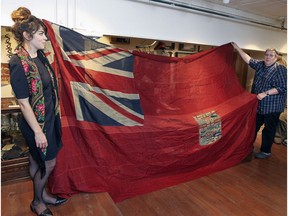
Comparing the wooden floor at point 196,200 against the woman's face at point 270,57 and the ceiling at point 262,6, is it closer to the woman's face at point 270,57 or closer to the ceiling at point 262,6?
the woman's face at point 270,57

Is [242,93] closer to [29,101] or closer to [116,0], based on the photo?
[116,0]

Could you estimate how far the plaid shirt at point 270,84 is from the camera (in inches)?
108

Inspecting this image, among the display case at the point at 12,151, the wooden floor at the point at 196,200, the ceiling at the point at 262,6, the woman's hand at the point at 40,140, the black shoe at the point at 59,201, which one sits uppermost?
the ceiling at the point at 262,6

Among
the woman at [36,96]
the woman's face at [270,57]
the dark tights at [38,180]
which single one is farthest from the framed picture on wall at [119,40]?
the dark tights at [38,180]

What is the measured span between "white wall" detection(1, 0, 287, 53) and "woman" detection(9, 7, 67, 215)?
0.60 metres

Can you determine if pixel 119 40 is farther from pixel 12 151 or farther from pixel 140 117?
pixel 12 151

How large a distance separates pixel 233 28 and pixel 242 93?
3.24 ft

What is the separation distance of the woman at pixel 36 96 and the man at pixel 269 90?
238 centimetres

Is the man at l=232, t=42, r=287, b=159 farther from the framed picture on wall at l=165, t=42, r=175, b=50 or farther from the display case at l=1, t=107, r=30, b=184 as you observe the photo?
the display case at l=1, t=107, r=30, b=184

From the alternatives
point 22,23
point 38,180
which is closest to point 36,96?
A: point 22,23

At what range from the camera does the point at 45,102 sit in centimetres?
143

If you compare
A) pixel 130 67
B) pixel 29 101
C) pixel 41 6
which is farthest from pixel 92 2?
pixel 29 101

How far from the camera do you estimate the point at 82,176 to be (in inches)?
73.8

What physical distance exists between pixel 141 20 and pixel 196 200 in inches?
74.7
